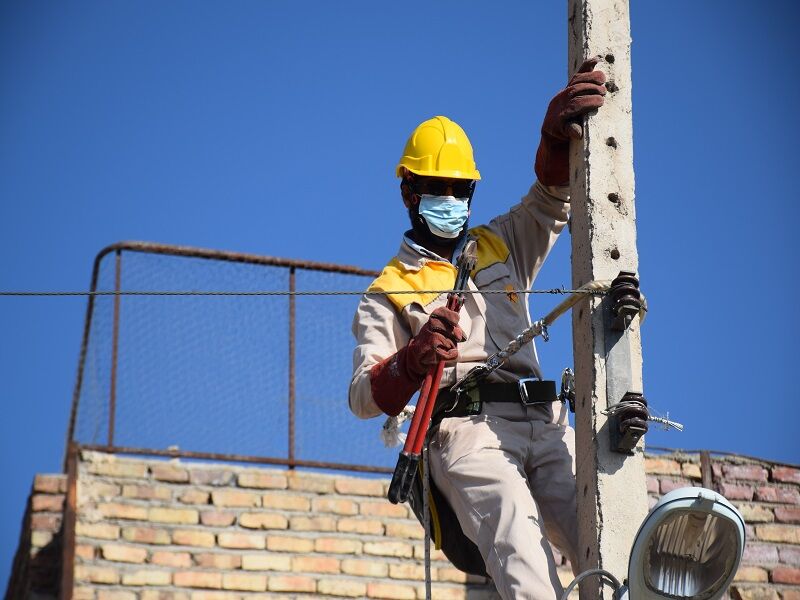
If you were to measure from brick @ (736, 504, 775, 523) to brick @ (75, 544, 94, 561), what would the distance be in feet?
12.9

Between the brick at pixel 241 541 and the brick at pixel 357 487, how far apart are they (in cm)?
64

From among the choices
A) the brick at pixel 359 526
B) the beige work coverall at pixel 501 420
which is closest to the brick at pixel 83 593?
the brick at pixel 359 526

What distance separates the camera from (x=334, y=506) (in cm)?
979

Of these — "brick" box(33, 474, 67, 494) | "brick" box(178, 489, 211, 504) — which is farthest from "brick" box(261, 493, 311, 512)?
"brick" box(33, 474, 67, 494)

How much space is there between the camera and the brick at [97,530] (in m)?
9.23

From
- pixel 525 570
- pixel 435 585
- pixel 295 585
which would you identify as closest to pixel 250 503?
pixel 295 585

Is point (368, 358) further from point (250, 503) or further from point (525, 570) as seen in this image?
point (250, 503)

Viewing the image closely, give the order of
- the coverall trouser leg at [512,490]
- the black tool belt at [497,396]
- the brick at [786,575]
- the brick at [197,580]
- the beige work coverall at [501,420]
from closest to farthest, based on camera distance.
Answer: the coverall trouser leg at [512,490]
the beige work coverall at [501,420]
the black tool belt at [497,396]
the brick at [197,580]
the brick at [786,575]

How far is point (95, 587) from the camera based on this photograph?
29.6ft

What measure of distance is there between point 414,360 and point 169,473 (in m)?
4.29

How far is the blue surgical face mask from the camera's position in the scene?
6418 mm

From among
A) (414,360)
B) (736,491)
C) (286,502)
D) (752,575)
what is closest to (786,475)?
(736,491)

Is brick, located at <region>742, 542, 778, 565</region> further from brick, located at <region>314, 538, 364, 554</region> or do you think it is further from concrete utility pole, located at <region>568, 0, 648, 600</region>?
concrete utility pole, located at <region>568, 0, 648, 600</region>

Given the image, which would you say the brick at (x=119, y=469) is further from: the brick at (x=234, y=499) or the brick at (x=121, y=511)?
the brick at (x=234, y=499)
